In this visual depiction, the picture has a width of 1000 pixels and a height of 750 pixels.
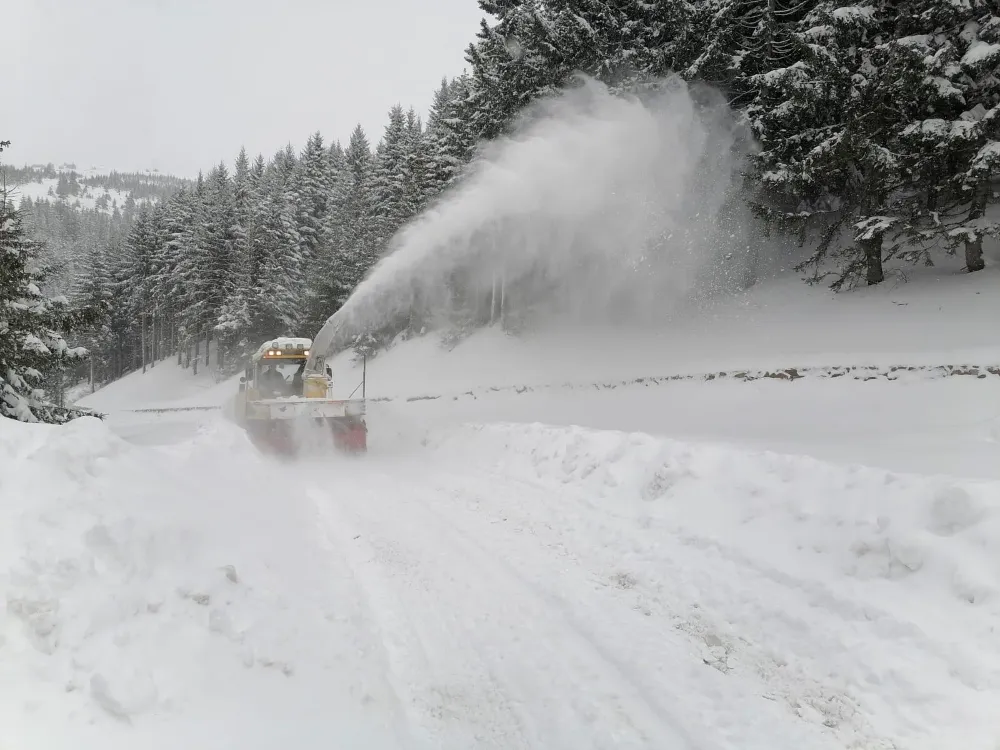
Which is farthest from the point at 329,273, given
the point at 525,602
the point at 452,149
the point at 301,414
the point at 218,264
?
the point at 525,602

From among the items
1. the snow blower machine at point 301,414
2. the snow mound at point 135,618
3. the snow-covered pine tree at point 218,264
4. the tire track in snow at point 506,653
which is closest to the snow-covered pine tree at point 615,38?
the snow blower machine at point 301,414

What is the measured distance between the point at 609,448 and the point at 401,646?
5.12m

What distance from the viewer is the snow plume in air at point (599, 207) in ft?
55.0

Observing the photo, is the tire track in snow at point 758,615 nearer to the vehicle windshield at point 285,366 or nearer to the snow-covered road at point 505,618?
the snow-covered road at point 505,618

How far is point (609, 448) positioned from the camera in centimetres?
873

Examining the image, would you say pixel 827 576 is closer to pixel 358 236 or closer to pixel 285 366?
pixel 285 366

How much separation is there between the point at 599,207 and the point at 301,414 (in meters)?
11.0

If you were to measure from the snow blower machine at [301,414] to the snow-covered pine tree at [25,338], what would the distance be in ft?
12.9

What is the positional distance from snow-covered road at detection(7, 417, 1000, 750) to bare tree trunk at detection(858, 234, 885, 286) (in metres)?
12.5

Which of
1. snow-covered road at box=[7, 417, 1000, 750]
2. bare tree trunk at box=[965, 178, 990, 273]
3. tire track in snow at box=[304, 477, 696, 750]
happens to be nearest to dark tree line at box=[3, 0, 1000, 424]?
bare tree trunk at box=[965, 178, 990, 273]

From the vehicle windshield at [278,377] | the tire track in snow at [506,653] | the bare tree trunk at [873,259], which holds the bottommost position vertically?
the tire track in snow at [506,653]

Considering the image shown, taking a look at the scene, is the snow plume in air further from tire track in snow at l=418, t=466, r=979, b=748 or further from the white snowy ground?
tire track in snow at l=418, t=466, r=979, b=748

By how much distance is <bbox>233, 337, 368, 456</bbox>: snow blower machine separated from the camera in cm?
1225

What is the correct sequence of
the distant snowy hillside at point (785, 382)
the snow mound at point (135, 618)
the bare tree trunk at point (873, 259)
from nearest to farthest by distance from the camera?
the snow mound at point (135, 618) < the distant snowy hillside at point (785, 382) < the bare tree trunk at point (873, 259)
